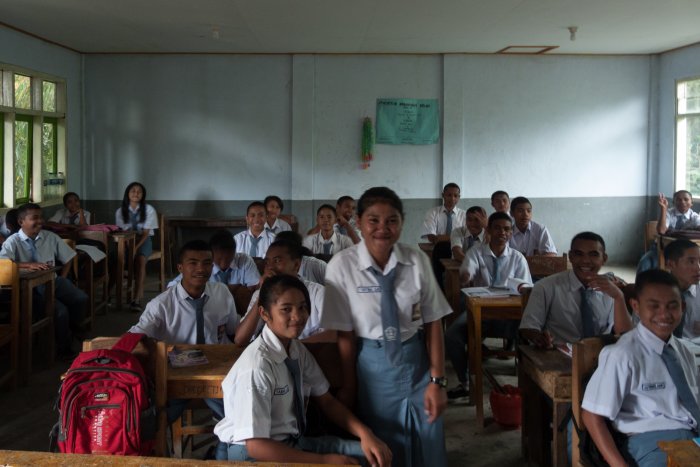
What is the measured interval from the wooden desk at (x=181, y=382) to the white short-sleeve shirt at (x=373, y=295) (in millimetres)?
455

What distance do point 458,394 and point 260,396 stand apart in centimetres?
235

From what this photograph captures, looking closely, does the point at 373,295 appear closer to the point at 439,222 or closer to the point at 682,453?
the point at 682,453

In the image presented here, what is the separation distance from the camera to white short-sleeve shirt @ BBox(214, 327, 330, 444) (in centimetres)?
202

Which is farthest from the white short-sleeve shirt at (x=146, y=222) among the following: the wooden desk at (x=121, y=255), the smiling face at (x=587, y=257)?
the smiling face at (x=587, y=257)

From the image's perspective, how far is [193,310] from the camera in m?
3.14

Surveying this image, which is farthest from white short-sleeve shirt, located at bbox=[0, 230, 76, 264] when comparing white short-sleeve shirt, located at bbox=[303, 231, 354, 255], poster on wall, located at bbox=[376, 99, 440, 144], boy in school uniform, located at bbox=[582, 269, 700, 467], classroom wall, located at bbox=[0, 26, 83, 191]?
poster on wall, located at bbox=[376, 99, 440, 144]

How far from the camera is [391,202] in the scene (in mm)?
2285

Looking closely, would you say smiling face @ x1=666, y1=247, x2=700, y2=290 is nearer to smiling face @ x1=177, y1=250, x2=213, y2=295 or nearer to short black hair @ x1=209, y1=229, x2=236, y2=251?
smiling face @ x1=177, y1=250, x2=213, y2=295

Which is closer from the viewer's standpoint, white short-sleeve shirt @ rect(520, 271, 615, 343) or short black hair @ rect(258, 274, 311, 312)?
short black hair @ rect(258, 274, 311, 312)

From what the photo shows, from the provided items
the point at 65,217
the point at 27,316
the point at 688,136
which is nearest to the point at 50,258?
the point at 27,316

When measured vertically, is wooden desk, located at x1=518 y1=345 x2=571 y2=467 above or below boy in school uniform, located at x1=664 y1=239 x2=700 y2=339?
below

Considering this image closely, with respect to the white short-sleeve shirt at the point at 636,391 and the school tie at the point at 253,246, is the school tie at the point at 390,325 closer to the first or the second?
the white short-sleeve shirt at the point at 636,391

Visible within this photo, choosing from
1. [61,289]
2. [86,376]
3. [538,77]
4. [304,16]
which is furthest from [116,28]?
[86,376]

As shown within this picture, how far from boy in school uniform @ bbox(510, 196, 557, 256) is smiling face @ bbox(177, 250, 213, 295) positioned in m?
3.40
